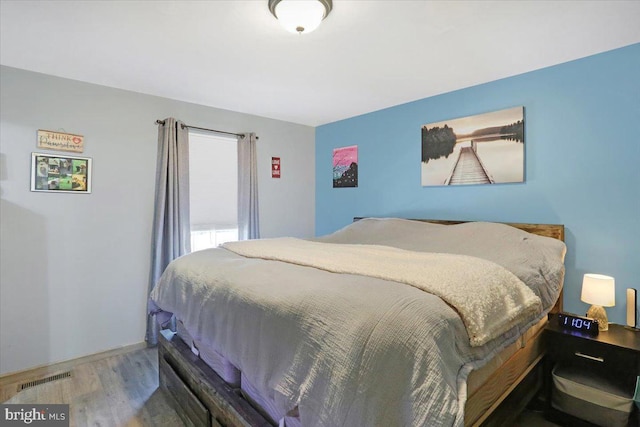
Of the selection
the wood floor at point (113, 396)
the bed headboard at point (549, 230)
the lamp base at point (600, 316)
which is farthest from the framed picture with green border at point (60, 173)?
the lamp base at point (600, 316)

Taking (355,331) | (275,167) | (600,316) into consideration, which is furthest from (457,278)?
(275,167)

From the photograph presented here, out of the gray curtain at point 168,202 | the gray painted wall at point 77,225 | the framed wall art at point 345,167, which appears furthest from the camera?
the framed wall art at point 345,167

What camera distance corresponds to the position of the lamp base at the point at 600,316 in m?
1.92

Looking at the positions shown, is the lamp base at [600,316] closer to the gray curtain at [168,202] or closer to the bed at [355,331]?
the bed at [355,331]

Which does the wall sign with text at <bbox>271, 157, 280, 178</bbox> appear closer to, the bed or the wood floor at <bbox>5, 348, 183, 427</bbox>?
the bed

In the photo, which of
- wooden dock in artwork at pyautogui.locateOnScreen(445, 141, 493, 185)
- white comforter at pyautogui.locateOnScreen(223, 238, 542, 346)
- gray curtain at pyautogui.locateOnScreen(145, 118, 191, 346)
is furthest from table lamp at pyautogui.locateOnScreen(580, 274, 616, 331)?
gray curtain at pyautogui.locateOnScreen(145, 118, 191, 346)

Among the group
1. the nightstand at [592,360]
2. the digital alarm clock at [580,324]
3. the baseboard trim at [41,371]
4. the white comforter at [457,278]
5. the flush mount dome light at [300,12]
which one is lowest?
the baseboard trim at [41,371]

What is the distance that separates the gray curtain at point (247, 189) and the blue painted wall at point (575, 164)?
5.76 ft

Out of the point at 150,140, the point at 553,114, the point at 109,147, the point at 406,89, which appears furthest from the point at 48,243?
the point at 553,114

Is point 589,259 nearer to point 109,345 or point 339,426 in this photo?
point 339,426

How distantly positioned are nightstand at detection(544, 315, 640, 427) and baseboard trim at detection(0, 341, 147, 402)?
3.18 metres

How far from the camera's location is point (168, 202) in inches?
115

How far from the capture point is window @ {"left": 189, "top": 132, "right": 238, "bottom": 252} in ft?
10.6

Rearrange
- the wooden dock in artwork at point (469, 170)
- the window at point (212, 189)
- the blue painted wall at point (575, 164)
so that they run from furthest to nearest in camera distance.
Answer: the window at point (212, 189), the wooden dock in artwork at point (469, 170), the blue painted wall at point (575, 164)
